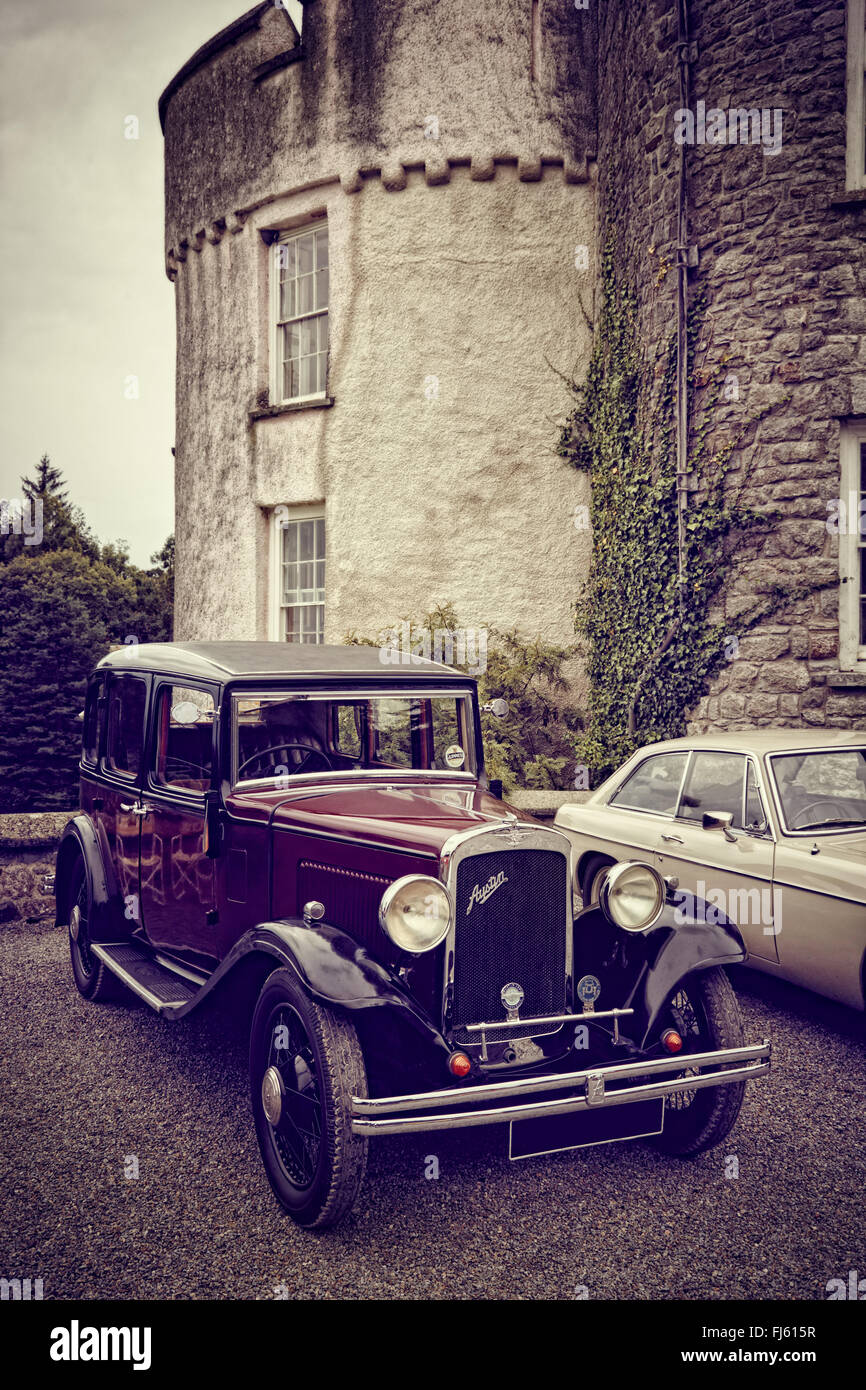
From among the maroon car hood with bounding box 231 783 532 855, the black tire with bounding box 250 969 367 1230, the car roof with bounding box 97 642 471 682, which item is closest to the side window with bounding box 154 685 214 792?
the car roof with bounding box 97 642 471 682

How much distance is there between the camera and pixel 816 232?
26.1 feet

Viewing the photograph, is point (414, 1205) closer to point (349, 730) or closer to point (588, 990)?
point (588, 990)

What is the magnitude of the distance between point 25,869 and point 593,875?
13.4 ft

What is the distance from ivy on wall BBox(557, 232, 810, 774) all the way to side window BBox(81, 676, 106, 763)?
5.00m

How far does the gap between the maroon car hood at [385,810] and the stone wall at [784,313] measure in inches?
177

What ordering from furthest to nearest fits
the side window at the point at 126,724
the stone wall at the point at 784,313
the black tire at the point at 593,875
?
the stone wall at the point at 784,313 < the black tire at the point at 593,875 < the side window at the point at 126,724

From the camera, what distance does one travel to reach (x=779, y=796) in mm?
5074

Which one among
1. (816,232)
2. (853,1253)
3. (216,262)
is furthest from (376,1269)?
(216,262)

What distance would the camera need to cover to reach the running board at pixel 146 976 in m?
4.12

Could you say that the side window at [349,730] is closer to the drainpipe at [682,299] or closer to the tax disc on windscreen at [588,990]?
the tax disc on windscreen at [588,990]

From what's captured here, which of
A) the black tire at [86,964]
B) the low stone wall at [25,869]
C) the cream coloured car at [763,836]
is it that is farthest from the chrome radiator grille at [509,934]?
the low stone wall at [25,869]

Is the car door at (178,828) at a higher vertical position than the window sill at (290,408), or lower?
lower

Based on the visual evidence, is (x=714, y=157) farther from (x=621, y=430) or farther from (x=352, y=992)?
(x=352, y=992)

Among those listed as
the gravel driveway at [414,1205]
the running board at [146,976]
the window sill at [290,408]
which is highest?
the window sill at [290,408]
